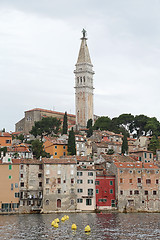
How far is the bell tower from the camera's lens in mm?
146625

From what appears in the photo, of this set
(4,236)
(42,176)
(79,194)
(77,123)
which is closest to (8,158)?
(42,176)

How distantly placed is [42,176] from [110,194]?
1149cm

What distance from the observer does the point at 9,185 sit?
73438mm

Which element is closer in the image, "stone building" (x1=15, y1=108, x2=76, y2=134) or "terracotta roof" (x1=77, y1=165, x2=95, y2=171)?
"terracotta roof" (x1=77, y1=165, x2=95, y2=171)

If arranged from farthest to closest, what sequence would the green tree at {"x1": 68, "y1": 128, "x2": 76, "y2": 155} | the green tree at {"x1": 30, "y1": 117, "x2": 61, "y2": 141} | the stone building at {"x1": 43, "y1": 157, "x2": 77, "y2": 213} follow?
the green tree at {"x1": 30, "y1": 117, "x2": 61, "y2": 141}
the green tree at {"x1": 68, "y1": 128, "x2": 76, "y2": 155}
the stone building at {"x1": 43, "y1": 157, "x2": 77, "y2": 213}

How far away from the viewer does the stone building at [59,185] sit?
73500 mm

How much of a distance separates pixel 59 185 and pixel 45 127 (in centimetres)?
4449

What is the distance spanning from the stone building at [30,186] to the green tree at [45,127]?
41123mm

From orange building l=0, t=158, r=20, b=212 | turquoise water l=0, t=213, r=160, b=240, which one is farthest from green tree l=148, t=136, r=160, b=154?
turquoise water l=0, t=213, r=160, b=240

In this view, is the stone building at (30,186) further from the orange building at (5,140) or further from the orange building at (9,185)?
the orange building at (5,140)

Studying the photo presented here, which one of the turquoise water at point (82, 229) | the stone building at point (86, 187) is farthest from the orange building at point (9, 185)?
the turquoise water at point (82, 229)

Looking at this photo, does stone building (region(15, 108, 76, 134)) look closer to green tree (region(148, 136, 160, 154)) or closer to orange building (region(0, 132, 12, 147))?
green tree (region(148, 136, 160, 154))

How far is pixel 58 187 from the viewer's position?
7481 cm

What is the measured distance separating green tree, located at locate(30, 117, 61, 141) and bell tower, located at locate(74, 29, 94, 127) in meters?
26.2
